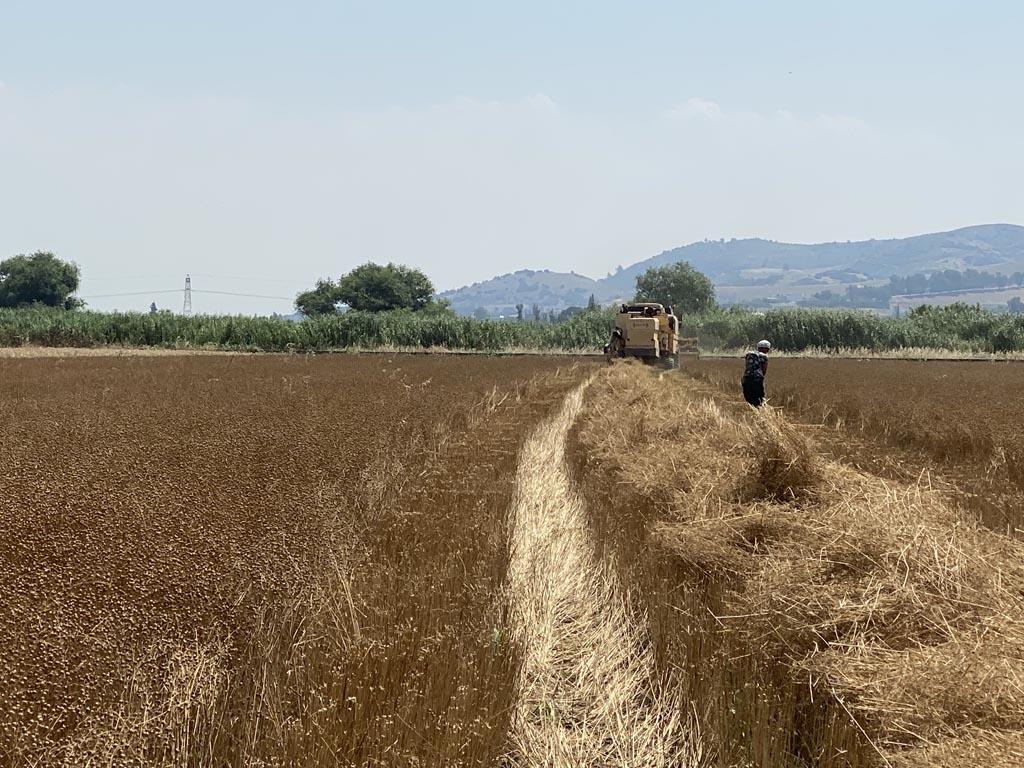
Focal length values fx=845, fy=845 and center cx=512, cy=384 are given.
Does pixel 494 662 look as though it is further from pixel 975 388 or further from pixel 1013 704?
pixel 975 388

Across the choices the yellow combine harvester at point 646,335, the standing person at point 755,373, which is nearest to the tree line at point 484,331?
the yellow combine harvester at point 646,335

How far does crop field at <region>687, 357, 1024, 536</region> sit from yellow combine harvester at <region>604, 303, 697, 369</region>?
8389mm

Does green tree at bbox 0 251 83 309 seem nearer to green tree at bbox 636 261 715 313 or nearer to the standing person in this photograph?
green tree at bbox 636 261 715 313

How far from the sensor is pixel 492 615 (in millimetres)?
4527

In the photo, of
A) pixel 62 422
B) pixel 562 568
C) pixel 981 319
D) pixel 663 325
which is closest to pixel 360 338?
pixel 663 325

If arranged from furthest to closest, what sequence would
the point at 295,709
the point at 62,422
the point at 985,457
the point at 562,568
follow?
the point at 985,457
the point at 62,422
the point at 562,568
the point at 295,709

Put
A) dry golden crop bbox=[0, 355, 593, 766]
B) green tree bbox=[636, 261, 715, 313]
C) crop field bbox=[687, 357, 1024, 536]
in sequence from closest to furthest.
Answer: dry golden crop bbox=[0, 355, 593, 766], crop field bbox=[687, 357, 1024, 536], green tree bbox=[636, 261, 715, 313]

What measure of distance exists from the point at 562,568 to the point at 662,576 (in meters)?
0.82

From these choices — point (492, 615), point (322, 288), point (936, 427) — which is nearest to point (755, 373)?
point (936, 427)

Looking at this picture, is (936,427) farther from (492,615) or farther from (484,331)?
(484,331)

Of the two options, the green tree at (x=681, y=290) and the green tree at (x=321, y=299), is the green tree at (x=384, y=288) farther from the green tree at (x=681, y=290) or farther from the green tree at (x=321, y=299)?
the green tree at (x=681, y=290)

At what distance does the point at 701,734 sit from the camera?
3.84m

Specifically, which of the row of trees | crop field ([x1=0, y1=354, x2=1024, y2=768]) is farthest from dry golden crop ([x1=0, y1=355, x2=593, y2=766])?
the row of trees

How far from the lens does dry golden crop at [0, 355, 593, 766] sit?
9.98 ft
